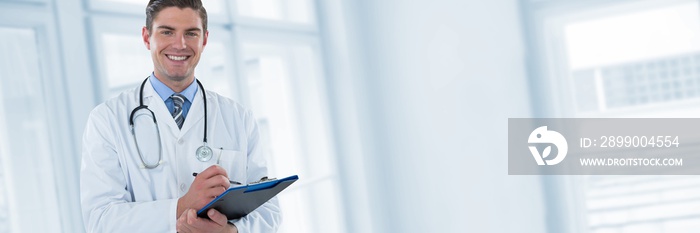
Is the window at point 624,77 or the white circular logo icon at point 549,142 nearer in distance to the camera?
the window at point 624,77

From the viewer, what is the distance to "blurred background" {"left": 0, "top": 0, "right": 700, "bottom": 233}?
309 cm

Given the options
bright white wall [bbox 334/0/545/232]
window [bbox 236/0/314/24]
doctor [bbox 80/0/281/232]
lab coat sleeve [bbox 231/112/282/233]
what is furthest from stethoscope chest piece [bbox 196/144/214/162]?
bright white wall [bbox 334/0/545/232]

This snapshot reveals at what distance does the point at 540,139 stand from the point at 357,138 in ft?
2.85

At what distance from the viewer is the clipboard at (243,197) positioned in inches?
52.4

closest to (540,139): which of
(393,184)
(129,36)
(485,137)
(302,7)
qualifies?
(485,137)

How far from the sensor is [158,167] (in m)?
1.53

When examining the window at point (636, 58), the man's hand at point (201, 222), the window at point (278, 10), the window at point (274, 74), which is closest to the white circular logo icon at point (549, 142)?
the window at point (636, 58)

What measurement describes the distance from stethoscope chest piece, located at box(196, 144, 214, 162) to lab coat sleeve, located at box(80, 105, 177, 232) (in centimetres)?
14

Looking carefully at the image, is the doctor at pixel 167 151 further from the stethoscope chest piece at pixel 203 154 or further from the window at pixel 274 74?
the window at pixel 274 74

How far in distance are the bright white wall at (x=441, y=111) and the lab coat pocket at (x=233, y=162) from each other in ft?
6.03

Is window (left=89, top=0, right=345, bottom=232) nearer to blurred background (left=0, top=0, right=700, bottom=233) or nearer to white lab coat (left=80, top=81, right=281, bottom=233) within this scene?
blurred background (left=0, top=0, right=700, bottom=233)

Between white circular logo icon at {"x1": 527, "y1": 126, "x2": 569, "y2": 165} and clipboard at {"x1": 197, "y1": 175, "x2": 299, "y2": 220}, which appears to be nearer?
clipboard at {"x1": 197, "y1": 175, "x2": 299, "y2": 220}

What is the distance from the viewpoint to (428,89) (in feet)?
11.2

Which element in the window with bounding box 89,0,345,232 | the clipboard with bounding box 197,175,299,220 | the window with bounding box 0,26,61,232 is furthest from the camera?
the window with bounding box 89,0,345,232
